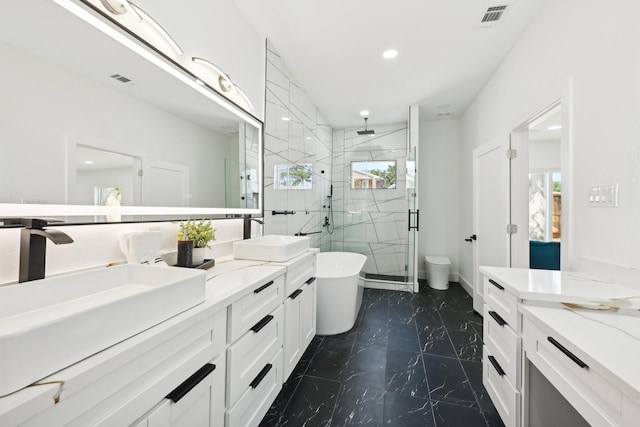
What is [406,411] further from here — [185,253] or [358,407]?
[185,253]

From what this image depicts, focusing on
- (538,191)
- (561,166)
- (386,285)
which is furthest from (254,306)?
(538,191)

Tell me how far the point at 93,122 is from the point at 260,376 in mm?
1400

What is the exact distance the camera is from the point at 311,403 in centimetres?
163

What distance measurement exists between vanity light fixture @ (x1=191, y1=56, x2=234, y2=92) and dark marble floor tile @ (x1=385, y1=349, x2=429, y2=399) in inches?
95.8

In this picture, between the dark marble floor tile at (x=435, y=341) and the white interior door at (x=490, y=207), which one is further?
the white interior door at (x=490, y=207)

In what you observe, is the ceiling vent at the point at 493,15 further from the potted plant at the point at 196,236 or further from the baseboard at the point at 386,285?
the baseboard at the point at 386,285

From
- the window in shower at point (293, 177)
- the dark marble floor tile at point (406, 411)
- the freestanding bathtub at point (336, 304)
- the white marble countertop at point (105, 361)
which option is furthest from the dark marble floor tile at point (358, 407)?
the window in shower at point (293, 177)

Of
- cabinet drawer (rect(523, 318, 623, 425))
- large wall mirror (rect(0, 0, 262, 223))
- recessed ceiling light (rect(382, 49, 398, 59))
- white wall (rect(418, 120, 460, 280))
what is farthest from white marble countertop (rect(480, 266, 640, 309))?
white wall (rect(418, 120, 460, 280))

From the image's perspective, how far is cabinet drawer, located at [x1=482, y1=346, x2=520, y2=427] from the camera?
1.25m

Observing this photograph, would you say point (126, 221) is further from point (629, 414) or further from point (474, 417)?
point (474, 417)

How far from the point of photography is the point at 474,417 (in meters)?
→ 1.54

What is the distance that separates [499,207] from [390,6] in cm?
221

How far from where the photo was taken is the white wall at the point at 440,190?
14.5ft

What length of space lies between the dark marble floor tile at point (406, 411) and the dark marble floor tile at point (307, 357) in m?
0.64
